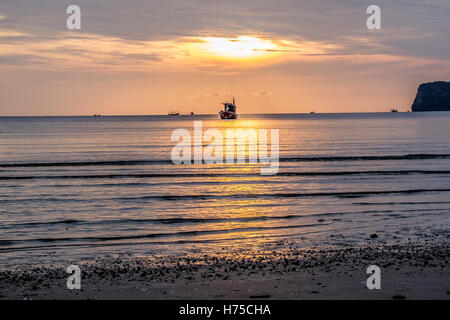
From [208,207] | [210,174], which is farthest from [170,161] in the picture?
[208,207]

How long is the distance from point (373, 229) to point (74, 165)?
33.5 meters

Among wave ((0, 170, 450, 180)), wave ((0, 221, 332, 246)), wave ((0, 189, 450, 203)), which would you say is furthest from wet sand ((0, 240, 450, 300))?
wave ((0, 170, 450, 180))

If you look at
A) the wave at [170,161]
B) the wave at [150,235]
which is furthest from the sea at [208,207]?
the wave at [170,161]

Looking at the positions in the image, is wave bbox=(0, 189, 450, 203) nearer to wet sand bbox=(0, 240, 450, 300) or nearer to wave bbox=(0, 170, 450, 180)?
wave bbox=(0, 170, 450, 180)

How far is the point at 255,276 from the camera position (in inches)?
491

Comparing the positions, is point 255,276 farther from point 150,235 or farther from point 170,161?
point 170,161

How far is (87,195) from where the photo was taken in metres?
28.9

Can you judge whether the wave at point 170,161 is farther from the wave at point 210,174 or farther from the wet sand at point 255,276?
the wet sand at point 255,276

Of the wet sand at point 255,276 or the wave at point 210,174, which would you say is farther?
the wave at point 210,174

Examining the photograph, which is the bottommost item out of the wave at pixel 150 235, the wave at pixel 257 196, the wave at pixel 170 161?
the wave at pixel 150 235

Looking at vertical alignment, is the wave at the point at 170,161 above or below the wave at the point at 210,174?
above

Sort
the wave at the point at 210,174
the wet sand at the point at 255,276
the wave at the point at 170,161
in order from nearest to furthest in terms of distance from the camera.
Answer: the wet sand at the point at 255,276 → the wave at the point at 210,174 → the wave at the point at 170,161

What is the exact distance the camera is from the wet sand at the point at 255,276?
36.3 ft

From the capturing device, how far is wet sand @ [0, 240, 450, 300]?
1105 cm
